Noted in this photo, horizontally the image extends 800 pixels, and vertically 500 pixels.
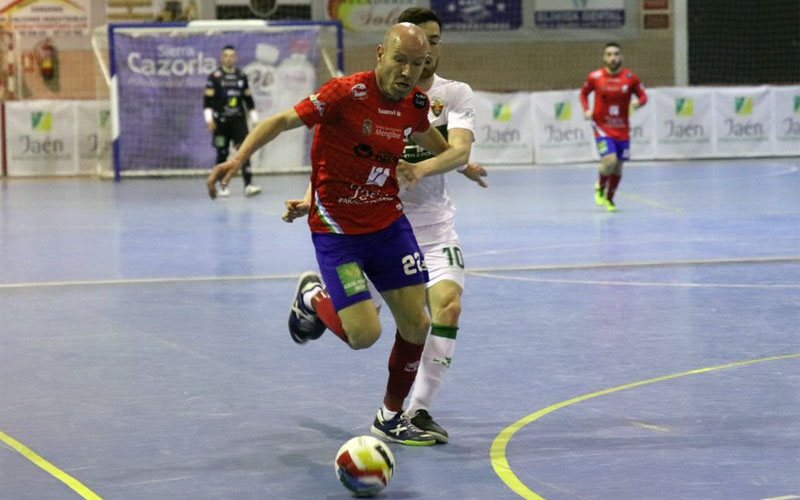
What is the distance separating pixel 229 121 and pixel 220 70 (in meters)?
0.90

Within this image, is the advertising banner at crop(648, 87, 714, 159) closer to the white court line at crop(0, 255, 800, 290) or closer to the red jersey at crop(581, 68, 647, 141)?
the red jersey at crop(581, 68, 647, 141)

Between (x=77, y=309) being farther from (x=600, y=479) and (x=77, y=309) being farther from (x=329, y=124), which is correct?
(x=600, y=479)

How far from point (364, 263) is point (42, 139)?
22.0m

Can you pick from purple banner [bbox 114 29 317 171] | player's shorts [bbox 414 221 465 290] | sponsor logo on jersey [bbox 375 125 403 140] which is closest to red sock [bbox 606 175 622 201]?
purple banner [bbox 114 29 317 171]

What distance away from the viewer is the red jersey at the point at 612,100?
1892cm

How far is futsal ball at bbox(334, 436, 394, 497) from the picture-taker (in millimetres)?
5379

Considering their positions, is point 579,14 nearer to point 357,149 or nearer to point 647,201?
point 647,201

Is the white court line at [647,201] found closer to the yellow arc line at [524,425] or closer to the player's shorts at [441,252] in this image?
the yellow arc line at [524,425]

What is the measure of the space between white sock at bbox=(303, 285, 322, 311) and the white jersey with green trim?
0.61 m

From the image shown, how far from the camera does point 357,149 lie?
6.29 metres

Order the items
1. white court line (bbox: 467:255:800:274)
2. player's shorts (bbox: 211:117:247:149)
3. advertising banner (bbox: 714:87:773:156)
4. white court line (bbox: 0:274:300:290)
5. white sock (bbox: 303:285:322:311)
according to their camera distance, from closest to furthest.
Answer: white sock (bbox: 303:285:322:311) < white court line (bbox: 0:274:300:290) < white court line (bbox: 467:255:800:274) < player's shorts (bbox: 211:117:247:149) < advertising banner (bbox: 714:87:773:156)

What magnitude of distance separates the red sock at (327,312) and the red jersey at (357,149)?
0.45 metres

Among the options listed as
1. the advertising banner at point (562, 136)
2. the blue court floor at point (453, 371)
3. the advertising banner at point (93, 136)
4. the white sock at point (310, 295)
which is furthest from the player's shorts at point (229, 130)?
the white sock at point (310, 295)

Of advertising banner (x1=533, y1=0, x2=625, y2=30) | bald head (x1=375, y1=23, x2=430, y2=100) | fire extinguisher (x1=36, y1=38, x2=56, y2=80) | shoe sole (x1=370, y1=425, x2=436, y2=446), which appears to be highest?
advertising banner (x1=533, y1=0, x2=625, y2=30)
